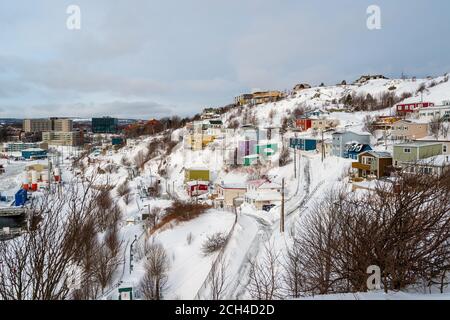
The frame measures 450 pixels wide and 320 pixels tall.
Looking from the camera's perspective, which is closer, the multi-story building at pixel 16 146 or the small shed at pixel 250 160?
the small shed at pixel 250 160

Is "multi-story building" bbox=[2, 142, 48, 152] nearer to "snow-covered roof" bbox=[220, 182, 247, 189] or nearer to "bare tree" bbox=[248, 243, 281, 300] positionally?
"snow-covered roof" bbox=[220, 182, 247, 189]

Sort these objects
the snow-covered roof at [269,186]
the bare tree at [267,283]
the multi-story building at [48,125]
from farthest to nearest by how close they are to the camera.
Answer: the multi-story building at [48,125], the snow-covered roof at [269,186], the bare tree at [267,283]

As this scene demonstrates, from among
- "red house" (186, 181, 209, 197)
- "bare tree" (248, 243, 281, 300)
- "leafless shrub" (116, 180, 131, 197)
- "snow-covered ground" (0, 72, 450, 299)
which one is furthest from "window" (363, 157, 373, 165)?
"leafless shrub" (116, 180, 131, 197)

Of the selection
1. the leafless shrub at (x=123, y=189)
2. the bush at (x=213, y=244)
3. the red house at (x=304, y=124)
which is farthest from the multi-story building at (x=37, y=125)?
the bush at (x=213, y=244)

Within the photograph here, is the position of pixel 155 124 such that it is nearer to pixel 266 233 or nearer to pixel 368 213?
pixel 266 233

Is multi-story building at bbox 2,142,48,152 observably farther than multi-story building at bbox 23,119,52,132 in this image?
Yes

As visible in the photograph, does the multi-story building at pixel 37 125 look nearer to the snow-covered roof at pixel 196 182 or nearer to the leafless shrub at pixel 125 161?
the leafless shrub at pixel 125 161

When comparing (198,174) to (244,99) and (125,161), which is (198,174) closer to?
(125,161)
